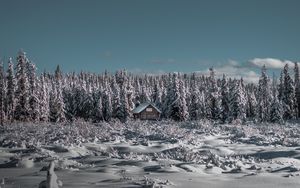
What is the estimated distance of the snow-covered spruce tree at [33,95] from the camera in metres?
66.6

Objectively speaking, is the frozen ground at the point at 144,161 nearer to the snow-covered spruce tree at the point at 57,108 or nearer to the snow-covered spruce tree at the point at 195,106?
the snow-covered spruce tree at the point at 57,108

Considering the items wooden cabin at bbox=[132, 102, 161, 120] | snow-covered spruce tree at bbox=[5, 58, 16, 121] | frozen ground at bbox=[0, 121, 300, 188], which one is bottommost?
frozen ground at bbox=[0, 121, 300, 188]

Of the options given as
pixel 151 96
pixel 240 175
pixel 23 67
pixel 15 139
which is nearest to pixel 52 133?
pixel 15 139

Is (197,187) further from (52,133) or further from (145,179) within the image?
(52,133)

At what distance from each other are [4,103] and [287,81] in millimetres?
55232

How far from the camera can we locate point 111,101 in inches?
3620

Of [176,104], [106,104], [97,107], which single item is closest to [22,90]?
[176,104]

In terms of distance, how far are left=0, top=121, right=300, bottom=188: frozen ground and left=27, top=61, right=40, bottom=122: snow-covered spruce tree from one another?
41862mm

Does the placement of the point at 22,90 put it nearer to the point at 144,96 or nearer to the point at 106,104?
the point at 106,104

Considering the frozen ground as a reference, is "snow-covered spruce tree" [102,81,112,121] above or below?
above

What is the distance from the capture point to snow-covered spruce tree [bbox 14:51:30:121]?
65.4m

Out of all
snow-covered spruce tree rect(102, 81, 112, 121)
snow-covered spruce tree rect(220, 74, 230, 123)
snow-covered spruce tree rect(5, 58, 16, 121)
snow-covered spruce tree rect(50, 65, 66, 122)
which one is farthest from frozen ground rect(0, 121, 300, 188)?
snow-covered spruce tree rect(102, 81, 112, 121)

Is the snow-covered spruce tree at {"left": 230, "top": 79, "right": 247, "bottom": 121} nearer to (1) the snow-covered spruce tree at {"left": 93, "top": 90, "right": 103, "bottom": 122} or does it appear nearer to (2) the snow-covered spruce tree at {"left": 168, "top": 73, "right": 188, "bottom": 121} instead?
(2) the snow-covered spruce tree at {"left": 168, "top": 73, "right": 188, "bottom": 121}

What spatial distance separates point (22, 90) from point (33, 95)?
2482 millimetres
